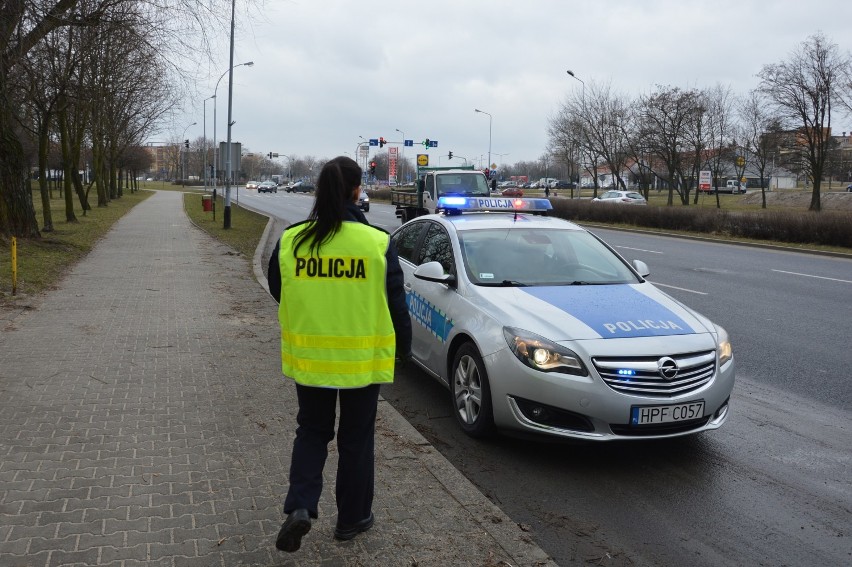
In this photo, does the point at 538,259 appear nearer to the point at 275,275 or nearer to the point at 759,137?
the point at 275,275

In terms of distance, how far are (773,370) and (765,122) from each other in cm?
4693

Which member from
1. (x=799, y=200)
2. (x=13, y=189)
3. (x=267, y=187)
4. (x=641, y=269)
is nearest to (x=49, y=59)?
(x=13, y=189)

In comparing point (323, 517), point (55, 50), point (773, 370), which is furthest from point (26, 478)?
point (55, 50)

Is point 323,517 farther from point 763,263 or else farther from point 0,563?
point 763,263

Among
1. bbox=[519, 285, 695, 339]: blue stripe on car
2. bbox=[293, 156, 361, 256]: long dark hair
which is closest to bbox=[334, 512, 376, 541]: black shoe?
bbox=[293, 156, 361, 256]: long dark hair

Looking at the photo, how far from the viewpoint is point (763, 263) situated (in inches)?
706

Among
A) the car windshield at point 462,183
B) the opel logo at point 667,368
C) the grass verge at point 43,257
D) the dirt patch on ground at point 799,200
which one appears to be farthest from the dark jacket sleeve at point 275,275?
the dirt patch on ground at point 799,200

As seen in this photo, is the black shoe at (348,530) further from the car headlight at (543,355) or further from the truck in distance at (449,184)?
the truck in distance at (449,184)

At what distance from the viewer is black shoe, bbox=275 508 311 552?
10.8ft

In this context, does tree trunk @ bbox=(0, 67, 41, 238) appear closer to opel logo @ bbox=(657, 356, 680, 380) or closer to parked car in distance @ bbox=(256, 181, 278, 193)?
opel logo @ bbox=(657, 356, 680, 380)

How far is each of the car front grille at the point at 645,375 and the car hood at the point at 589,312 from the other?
7.5 inches

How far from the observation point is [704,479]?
4.77 meters

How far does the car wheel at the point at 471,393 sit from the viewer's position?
516 cm

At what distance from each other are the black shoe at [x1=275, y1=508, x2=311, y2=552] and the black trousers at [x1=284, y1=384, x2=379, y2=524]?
0.29 ft
